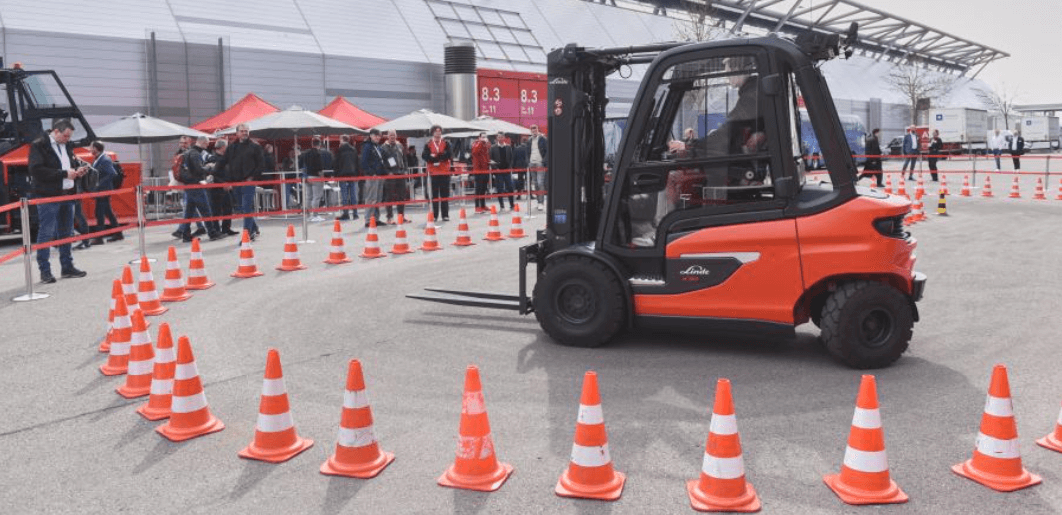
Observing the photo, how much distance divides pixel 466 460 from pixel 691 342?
324 centimetres

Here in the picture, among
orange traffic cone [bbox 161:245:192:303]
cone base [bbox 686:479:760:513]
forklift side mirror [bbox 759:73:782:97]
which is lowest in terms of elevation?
cone base [bbox 686:479:760:513]

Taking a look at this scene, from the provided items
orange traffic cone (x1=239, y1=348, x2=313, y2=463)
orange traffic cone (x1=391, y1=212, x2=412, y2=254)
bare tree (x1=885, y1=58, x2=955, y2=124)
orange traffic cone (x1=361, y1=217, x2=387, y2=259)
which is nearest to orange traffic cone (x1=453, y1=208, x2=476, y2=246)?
orange traffic cone (x1=391, y1=212, x2=412, y2=254)

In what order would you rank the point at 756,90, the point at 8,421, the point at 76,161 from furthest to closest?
the point at 76,161, the point at 756,90, the point at 8,421

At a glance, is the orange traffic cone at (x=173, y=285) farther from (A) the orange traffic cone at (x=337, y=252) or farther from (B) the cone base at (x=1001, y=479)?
(B) the cone base at (x=1001, y=479)

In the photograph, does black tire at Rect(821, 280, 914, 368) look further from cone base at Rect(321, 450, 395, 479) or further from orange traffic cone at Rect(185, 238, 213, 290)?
orange traffic cone at Rect(185, 238, 213, 290)

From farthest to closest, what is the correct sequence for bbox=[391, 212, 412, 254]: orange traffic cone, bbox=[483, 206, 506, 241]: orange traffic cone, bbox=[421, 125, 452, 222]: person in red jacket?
bbox=[421, 125, 452, 222]: person in red jacket → bbox=[483, 206, 506, 241]: orange traffic cone → bbox=[391, 212, 412, 254]: orange traffic cone

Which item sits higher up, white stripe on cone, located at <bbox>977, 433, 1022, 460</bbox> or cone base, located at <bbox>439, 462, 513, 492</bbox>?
white stripe on cone, located at <bbox>977, 433, 1022, 460</bbox>

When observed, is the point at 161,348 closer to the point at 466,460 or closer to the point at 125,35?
the point at 466,460

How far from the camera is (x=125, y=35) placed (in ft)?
75.3

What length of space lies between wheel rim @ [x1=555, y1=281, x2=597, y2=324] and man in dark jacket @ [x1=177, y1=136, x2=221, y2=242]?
10.0 metres

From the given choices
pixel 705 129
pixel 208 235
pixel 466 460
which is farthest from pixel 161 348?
pixel 208 235

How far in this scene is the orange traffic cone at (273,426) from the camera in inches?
174

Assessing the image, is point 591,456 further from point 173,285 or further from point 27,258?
point 27,258

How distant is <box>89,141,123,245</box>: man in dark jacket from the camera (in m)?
14.4
